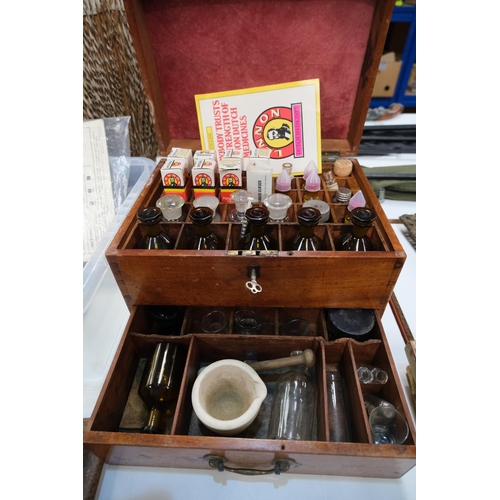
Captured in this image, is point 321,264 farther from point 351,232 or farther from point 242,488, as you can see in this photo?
point 242,488

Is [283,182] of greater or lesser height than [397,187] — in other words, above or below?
below

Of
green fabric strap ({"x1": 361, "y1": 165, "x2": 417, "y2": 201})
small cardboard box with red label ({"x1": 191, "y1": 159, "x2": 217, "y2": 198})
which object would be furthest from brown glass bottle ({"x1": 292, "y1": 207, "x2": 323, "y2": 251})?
green fabric strap ({"x1": 361, "y1": 165, "x2": 417, "y2": 201})

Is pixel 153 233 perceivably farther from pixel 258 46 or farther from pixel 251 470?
pixel 258 46

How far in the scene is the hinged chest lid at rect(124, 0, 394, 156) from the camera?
34.0 inches

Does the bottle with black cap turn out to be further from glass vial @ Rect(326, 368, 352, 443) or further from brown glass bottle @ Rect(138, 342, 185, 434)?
brown glass bottle @ Rect(138, 342, 185, 434)

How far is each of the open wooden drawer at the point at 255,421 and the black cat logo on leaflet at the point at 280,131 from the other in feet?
1.58

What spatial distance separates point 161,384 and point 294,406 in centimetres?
28

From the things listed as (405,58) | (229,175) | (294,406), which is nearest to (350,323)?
(294,406)

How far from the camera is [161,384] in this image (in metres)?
0.65

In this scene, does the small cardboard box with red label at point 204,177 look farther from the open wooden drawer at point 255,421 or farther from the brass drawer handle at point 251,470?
the brass drawer handle at point 251,470

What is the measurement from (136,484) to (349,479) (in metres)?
0.41

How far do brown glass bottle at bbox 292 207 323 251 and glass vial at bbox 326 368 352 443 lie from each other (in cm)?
29

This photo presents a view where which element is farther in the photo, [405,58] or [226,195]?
[405,58]

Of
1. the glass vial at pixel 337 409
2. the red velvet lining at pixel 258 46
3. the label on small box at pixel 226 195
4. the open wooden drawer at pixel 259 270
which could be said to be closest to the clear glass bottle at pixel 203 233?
the open wooden drawer at pixel 259 270
